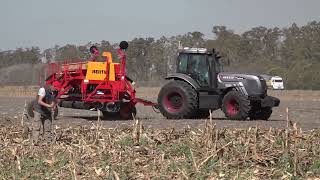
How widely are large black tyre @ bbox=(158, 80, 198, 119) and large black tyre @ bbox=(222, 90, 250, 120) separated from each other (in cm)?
112

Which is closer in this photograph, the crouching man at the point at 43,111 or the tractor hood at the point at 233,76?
the crouching man at the point at 43,111

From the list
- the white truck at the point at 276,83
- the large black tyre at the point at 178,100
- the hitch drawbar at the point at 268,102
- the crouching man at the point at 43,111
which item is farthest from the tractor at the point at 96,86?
the white truck at the point at 276,83

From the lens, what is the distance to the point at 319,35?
283ft

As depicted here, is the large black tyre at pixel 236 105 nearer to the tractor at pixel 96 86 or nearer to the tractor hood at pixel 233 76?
the tractor hood at pixel 233 76

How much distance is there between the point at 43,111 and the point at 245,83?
29.6 feet

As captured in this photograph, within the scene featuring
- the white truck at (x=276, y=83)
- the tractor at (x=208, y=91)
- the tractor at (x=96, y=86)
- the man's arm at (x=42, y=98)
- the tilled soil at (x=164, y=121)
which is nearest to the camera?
the man's arm at (x=42, y=98)

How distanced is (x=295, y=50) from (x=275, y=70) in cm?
1312

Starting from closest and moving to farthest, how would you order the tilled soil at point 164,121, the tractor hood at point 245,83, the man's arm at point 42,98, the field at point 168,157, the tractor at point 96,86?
1. the field at point 168,157
2. the man's arm at point 42,98
3. the tilled soil at point 164,121
4. the tractor hood at point 245,83
5. the tractor at point 96,86

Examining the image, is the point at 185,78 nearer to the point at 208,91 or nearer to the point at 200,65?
the point at 200,65

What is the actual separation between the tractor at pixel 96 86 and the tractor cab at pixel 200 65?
1830 millimetres

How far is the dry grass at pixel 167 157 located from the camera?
25.6 feet

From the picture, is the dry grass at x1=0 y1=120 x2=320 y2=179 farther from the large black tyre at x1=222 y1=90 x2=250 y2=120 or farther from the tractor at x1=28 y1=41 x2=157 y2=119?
the tractor at x1=28 y1=41 x2=157 y2=119

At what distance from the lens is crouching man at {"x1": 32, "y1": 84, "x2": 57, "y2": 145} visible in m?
11.7

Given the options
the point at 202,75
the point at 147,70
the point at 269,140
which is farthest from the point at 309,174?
the point at 147,70
